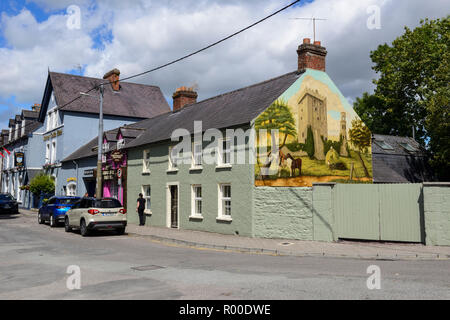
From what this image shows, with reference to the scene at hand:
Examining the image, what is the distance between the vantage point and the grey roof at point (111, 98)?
39688mm

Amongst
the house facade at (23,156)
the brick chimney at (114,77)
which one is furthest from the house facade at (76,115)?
the house facade at (23,156)

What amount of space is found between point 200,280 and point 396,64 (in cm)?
2973

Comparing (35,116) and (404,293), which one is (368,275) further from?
(35,116)

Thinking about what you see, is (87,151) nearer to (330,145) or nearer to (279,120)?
(279,120)

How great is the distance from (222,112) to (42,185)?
23.0 meters

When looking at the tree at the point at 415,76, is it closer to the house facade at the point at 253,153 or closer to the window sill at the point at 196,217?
the house facade at the point at 253,153

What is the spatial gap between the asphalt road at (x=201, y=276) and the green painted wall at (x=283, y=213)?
3.77 meters

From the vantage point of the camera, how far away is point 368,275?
8.87 metres

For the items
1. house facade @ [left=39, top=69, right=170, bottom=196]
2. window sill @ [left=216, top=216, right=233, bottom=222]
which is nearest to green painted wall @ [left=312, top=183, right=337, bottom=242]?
window sill @ [left=216, top=216, right=233, bottom=222]

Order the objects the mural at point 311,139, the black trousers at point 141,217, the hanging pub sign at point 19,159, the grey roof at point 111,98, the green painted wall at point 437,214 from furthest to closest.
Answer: the hanging pub sign at point 19,159, the grey roof at point 111,98, the black trousers at point 141,217, the mural at point 311,139, the green painted wall at point 437,214

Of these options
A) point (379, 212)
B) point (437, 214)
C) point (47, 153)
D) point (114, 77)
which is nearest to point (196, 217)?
point (379, 212)

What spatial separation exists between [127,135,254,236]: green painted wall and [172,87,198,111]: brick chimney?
512cm

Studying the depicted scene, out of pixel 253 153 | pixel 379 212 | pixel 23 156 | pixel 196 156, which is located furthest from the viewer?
pixel 23 156

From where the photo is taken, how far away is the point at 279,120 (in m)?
18.1
